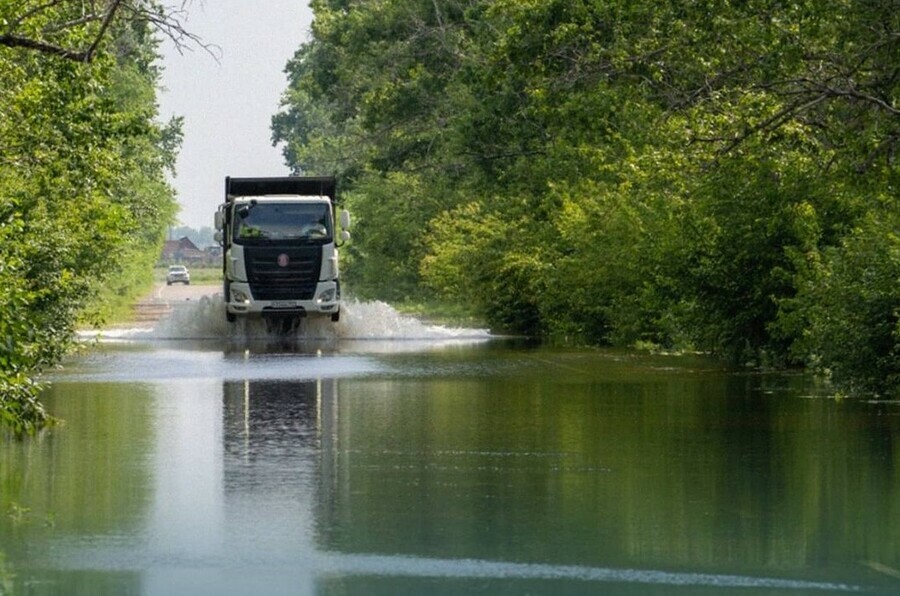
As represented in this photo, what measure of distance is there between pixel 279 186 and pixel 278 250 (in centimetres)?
172

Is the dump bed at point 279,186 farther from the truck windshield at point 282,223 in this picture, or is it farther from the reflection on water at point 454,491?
the reflection on water at point 454,491

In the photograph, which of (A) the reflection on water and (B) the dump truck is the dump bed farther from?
(A) the reflection on water

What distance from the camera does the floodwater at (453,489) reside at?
11.3 m

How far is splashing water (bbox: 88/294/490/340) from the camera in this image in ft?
150

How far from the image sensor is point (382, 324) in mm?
46562

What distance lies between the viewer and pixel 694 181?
3369 centimetres

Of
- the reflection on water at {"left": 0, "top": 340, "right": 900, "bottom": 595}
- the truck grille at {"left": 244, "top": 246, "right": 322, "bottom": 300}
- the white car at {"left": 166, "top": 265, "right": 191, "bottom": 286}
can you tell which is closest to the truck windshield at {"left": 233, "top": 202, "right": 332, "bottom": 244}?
the truck grille at {"left": 244, "top": 246, "right": 322, "bottom": 300}

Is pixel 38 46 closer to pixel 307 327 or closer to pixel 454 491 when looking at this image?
pixel 454 491

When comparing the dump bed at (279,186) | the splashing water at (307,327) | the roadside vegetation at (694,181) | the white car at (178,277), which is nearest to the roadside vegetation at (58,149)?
the roadside vegetation at (694,181)

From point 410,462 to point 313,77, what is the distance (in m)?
64.3

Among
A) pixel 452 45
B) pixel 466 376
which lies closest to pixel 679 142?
Result: pixel 466 376

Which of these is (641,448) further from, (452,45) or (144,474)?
(452,45)

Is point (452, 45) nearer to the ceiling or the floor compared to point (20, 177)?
nearer to the ceiling

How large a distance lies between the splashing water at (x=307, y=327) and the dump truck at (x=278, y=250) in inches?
Result: 29.8
